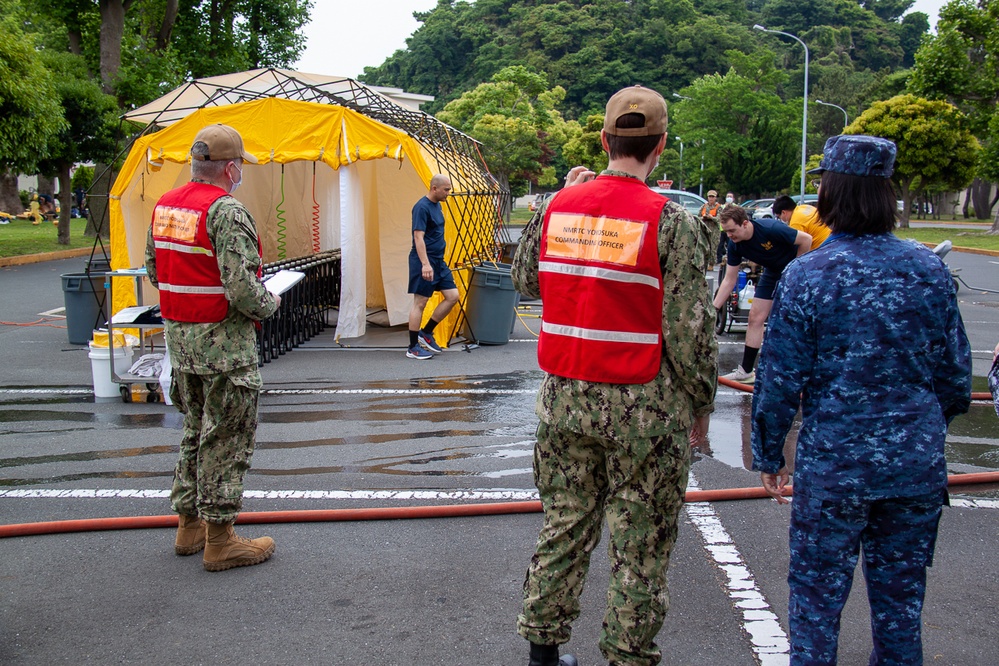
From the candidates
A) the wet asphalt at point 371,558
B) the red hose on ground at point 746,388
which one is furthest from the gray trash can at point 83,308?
the red hose on ground at point 746,388

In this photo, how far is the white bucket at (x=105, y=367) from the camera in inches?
280

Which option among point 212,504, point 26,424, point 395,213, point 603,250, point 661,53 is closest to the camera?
point 603,250

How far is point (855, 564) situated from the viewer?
7.79 feet

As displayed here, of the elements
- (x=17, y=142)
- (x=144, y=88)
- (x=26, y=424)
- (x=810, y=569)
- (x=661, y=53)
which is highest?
(x=661, y=53)

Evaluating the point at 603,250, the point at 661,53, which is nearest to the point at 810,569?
the point at 603,250

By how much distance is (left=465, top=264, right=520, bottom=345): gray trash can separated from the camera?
9.60 meters

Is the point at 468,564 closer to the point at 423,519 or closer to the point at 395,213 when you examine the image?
→ the point at 423,519

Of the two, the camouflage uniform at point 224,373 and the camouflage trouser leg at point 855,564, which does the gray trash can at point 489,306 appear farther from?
the camouflage trouser leg at point 855,564

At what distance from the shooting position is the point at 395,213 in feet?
35.0

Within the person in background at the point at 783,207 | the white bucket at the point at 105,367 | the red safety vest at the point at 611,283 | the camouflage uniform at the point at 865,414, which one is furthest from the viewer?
the person in background at the point at 783,207

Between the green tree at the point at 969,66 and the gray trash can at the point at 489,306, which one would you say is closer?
the gray trash can at the point at 489,306

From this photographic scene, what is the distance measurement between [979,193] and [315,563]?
53.5m

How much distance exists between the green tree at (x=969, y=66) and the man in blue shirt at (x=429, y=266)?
25.0 m

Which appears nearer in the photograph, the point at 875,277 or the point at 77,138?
the point at 875,277
